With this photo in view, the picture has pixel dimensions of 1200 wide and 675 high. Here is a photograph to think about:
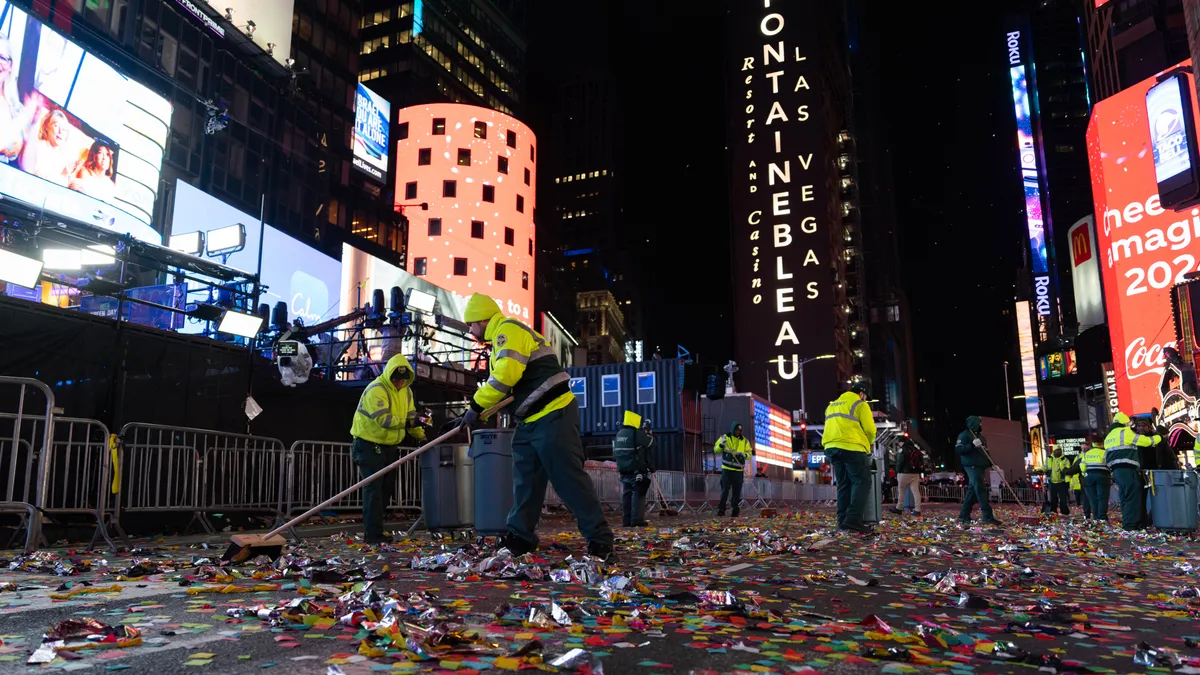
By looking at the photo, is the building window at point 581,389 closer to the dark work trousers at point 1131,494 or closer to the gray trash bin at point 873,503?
the gray trash bin at point 873,503

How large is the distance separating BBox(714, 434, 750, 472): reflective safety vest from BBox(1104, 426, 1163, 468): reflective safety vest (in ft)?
23.4

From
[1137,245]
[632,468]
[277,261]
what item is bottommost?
[632,468]

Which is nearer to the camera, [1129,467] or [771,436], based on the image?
[1129,467]

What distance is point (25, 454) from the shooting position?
1016 cm

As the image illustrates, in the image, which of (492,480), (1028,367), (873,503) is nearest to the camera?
(492,480)

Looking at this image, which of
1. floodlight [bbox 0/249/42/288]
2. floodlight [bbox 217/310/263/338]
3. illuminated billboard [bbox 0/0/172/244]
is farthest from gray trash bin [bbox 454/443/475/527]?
illuminated billboard [bbox 0/0/172/244]

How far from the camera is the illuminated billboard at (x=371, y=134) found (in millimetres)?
46969

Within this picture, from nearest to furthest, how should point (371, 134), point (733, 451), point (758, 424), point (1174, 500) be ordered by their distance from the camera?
point (1174, 500) → point (733, 451) → point (758, 424) → point (371, 134)

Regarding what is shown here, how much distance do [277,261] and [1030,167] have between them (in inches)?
2480

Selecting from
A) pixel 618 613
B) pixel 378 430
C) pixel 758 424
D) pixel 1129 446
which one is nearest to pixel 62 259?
pixel 378 430

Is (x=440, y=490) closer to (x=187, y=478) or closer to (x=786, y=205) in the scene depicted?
(x=187, y=478)

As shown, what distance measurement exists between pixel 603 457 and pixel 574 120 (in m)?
103

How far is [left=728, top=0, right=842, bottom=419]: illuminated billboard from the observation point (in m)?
67.1

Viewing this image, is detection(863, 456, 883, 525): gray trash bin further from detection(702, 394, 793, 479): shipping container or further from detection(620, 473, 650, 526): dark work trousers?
detection(702, 394, 793, 479): shipping container
